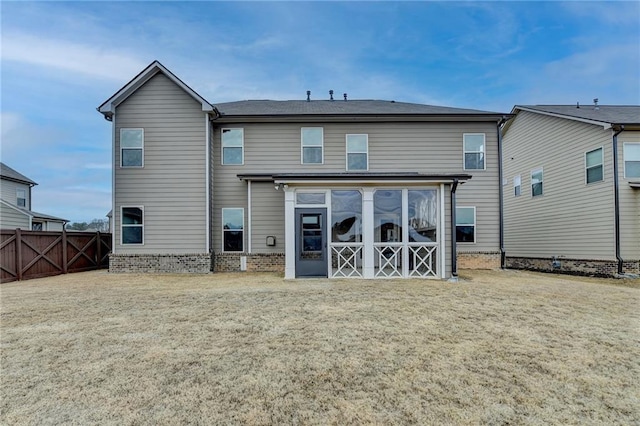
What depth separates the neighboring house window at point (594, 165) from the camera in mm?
11221

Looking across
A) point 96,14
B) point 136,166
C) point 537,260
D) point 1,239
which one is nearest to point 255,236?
point 136,166

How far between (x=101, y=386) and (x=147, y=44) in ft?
58.2

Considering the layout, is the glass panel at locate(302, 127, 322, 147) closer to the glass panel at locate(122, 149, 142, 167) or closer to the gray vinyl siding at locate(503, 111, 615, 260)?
the glass panel at locate(122, 149, 142, 167)

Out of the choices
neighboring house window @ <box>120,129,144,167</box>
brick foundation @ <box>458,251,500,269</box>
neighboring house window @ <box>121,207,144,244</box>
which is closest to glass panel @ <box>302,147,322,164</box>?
neighboring house window @ <box>120,129,144,167</box>

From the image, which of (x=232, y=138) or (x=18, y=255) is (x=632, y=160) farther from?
(x=18, y=255)

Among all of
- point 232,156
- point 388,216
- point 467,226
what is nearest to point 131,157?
point 232,156

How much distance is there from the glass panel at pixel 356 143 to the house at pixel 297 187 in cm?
4

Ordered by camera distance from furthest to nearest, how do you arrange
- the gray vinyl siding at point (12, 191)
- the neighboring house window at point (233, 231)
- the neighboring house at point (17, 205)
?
the gray vinyl siding at point (12, 191)
the neighboring house at point (17, 205)
the neighboring house window at point (233, 231)

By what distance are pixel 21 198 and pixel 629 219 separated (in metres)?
31.9

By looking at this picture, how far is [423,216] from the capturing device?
1011 centimetres

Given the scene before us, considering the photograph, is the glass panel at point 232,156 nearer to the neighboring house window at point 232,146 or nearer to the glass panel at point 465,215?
the neighboring house window at point 232,146

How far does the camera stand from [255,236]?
40.1 ft

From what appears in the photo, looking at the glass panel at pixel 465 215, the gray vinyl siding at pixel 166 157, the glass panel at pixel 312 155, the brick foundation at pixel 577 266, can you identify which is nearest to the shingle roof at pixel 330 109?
the glass panel at pixel 312 155

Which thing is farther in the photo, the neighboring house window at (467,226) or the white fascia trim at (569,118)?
the neighboring house window at (467,226)
